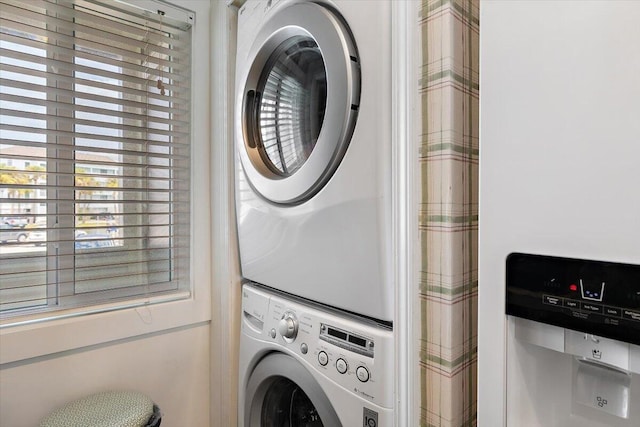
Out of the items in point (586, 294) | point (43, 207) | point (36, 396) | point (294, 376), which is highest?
point (43, 207)

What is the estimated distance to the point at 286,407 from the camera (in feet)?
3.95

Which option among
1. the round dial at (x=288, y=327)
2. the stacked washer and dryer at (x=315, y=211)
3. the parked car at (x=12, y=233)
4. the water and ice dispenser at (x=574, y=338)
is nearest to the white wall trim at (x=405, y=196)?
the stacked washer and dryer at (x=315, y=211)

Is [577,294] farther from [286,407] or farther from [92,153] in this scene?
[92,153]

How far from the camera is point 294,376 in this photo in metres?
1.03

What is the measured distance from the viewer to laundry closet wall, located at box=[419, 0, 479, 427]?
0.75 meters

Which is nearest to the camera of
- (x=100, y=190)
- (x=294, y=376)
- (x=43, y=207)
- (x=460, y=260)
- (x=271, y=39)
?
(x=460, y=260)

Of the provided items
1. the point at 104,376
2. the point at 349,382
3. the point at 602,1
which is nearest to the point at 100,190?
the point at 104,376

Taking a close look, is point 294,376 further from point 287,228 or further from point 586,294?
point 586,294

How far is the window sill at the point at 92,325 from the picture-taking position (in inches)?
46.0

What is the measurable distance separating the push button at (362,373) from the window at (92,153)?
3.23ft

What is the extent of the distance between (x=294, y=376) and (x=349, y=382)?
0.75 feet

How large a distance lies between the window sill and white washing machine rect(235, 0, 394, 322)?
1.37 feet

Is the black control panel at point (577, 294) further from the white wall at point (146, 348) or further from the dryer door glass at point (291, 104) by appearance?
the white wall at point (146, 348)

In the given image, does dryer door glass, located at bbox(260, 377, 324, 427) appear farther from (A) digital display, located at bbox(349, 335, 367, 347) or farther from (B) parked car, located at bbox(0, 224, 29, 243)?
(B) parked car, located at bbox(0, 224, 29, 243)
